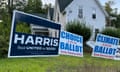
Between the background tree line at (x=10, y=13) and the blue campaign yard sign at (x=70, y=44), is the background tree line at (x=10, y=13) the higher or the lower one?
the higher one

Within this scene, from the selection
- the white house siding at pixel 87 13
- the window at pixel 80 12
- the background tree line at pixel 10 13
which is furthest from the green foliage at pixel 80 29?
the window at pixel 80 12

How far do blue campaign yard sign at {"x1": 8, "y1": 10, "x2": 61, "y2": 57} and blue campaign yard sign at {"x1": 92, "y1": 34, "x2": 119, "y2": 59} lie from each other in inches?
205

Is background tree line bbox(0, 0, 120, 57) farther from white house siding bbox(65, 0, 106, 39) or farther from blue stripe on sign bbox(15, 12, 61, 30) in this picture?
white house siding bbox(65, 0, 106, 39)

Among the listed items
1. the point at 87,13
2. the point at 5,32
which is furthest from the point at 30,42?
the point at 87,13

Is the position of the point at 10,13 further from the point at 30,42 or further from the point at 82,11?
the point at 30,42

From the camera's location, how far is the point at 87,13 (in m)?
50.5

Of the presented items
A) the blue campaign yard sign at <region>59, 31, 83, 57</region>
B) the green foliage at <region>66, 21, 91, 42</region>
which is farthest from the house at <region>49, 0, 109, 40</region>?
the blue campaign yard sign at <region>59, 31, 83, 57</region>

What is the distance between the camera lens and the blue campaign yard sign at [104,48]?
2275 cm

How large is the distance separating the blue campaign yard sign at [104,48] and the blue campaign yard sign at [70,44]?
1301 millimetres

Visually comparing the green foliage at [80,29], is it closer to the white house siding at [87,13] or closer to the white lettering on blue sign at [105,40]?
the white lettering on blue sign at [105,40]

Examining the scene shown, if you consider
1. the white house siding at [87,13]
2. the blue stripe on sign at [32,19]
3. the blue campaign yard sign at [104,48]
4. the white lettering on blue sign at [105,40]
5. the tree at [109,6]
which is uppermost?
the tree at [109,6]

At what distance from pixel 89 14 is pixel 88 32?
54.7 feet

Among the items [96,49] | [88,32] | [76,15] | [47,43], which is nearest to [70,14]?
[76,15]

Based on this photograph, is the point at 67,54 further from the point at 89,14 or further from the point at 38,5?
the point at 38,5
